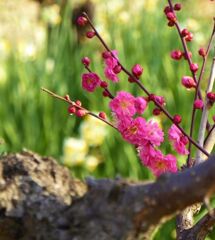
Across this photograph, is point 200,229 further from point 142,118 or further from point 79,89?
point 79,89

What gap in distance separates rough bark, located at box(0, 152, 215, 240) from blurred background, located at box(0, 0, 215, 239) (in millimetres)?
1796

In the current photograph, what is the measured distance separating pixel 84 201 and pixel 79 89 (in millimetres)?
2917

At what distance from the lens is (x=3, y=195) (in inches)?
40.3

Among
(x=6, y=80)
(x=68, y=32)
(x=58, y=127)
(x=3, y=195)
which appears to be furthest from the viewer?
(x=68, y=32)

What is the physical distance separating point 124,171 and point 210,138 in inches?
67.8

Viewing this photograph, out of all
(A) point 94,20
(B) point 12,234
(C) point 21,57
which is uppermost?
(A) point 94,20

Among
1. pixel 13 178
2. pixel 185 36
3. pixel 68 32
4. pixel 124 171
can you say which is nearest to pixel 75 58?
pixel 68 32

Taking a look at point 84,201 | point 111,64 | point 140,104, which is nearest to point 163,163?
point 140,104

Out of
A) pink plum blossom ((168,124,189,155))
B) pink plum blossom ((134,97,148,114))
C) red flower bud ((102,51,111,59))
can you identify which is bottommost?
pink plum blossom ((168,124,189,155))

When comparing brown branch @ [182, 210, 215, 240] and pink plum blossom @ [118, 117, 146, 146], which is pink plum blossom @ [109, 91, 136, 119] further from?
brown branch @ [182, 210, 215, 240]

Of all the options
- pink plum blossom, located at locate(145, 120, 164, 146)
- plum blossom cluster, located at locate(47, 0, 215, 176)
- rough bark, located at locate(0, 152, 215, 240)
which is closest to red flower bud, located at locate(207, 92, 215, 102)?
plum blossom cluster, located at locate(47, 0, 215, 176)

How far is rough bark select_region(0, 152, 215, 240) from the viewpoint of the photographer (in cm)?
91

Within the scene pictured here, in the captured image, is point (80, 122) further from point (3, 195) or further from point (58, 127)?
point (3, 195)

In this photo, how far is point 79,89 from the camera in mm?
3883
